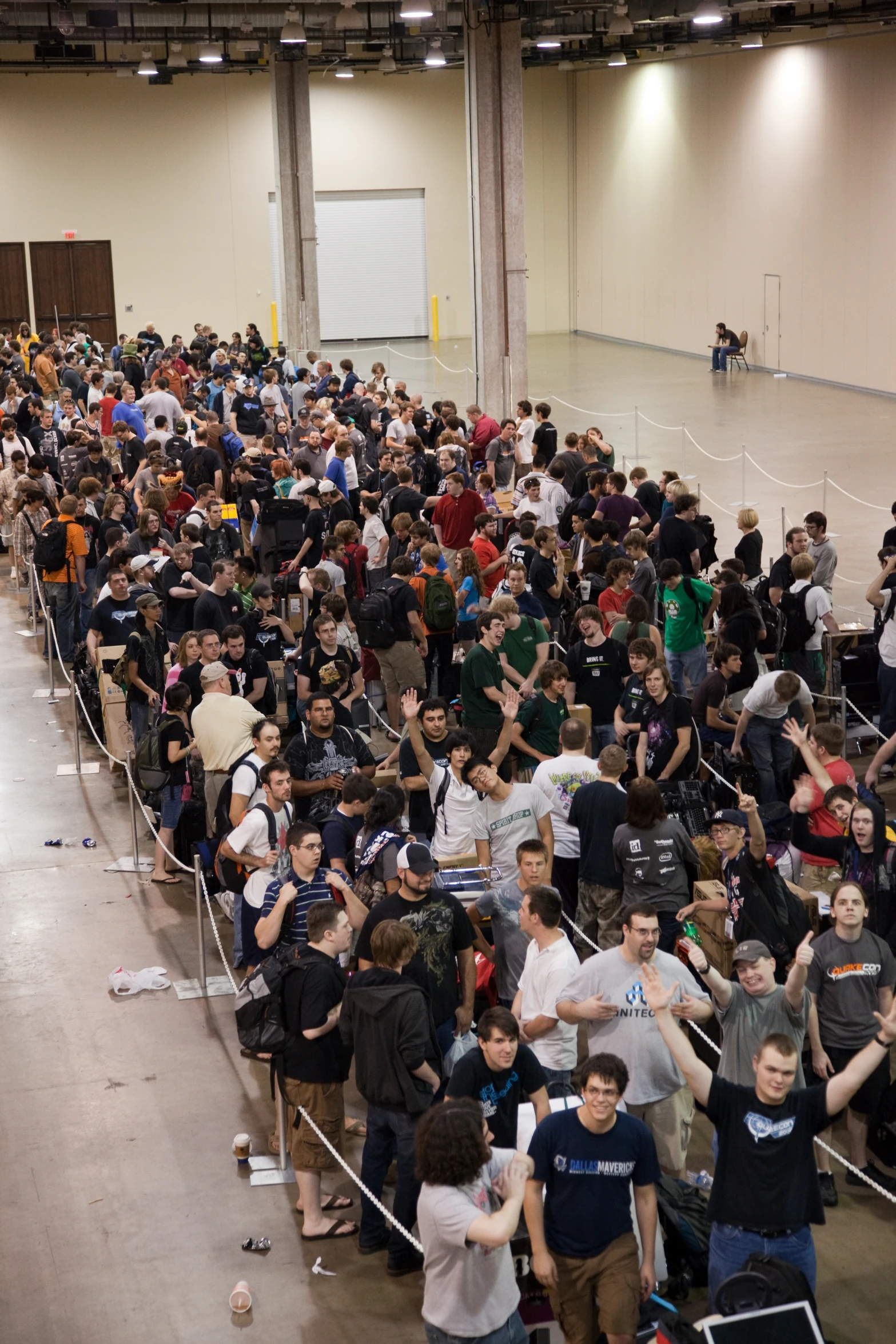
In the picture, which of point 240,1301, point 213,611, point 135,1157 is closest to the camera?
point 240,1301

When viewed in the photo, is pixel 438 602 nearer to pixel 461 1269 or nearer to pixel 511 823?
pixel 511 823

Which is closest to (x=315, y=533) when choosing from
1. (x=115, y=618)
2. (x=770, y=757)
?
(x=115, y=618)

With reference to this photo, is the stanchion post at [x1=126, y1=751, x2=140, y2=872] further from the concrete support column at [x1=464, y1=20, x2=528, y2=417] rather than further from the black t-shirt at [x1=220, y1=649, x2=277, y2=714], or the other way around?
the concrete support column at [x1=464, y1=20, x2=528, y2=417]

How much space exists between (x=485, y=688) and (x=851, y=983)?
11.4 feet

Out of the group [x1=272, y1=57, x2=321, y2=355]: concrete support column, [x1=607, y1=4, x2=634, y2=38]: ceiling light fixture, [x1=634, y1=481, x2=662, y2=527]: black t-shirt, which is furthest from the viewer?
[x1=272, y1=57, x2=321, y2=355]: concrete support column

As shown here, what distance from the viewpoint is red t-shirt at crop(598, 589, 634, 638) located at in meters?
10.4

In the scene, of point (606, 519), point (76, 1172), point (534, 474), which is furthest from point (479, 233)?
point (76, 1172)

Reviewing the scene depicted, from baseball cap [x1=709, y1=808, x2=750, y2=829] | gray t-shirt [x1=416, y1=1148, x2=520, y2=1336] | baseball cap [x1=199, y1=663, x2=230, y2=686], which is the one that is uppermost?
baseball cap [x1=199, y1=663, x2=230, y2=686]

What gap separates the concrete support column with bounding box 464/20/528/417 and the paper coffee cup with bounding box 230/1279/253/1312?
17303mm

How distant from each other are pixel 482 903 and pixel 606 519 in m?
5.70

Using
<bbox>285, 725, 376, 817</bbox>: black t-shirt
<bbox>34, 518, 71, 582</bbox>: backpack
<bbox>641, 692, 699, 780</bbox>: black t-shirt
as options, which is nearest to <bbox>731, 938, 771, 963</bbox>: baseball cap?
<bbox>641, 692, 699, 780</bbox>: black t-shirt

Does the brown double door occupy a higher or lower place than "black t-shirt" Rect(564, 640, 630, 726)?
higher

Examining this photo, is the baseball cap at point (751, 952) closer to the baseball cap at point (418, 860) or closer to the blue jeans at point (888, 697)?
the baseball cap at point (418, 860)

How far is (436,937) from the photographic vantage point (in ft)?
19.7
